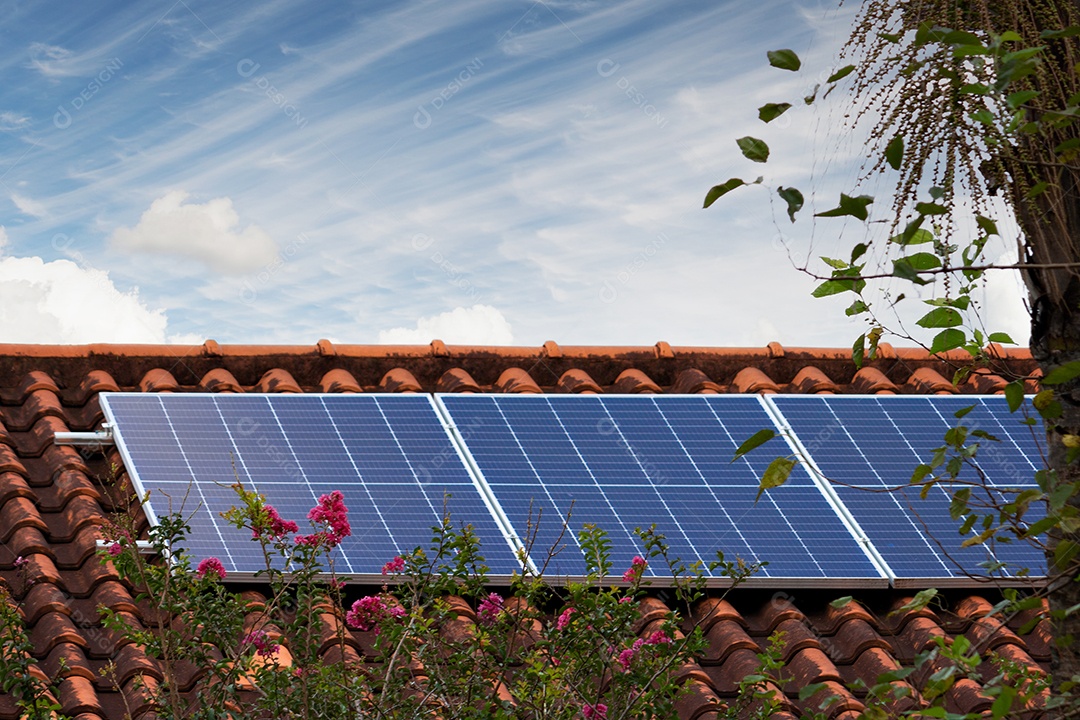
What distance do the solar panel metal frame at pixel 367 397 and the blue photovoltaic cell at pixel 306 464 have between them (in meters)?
0.02

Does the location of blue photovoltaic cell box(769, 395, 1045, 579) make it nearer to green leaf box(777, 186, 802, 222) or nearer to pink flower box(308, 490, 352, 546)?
pink flower box(308, 490, 352, 546)

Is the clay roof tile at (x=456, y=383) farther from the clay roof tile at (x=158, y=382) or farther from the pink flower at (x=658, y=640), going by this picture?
the pink flower at (x=658, y=640)

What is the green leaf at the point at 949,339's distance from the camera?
13.8ft

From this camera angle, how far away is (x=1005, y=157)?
4727mm

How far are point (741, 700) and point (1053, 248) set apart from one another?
2.42 metres

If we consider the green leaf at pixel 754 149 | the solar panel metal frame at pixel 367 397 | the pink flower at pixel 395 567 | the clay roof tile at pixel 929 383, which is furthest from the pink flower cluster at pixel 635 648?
the clay roof tile at pixel 929 383

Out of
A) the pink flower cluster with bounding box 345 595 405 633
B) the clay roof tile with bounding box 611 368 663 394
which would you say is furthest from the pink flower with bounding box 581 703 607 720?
the clay roof tile with bounding box 611 368 663 394

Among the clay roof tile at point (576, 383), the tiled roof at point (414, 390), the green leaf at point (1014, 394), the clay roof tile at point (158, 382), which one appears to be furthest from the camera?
the clay roof tile at point (576, 383)

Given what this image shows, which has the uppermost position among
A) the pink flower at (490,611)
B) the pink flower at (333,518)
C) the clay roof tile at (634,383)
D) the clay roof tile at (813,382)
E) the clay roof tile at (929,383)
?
the clay roof tile at (634,383)

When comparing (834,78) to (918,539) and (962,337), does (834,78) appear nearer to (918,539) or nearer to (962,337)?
(962,337)

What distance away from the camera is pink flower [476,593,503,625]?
18.2 ft

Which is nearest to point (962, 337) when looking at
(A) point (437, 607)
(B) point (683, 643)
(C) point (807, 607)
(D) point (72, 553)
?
(B) point (683, 643)

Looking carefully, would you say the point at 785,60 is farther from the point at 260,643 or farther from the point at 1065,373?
the point at 260,643

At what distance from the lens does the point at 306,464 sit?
25.5 ft
